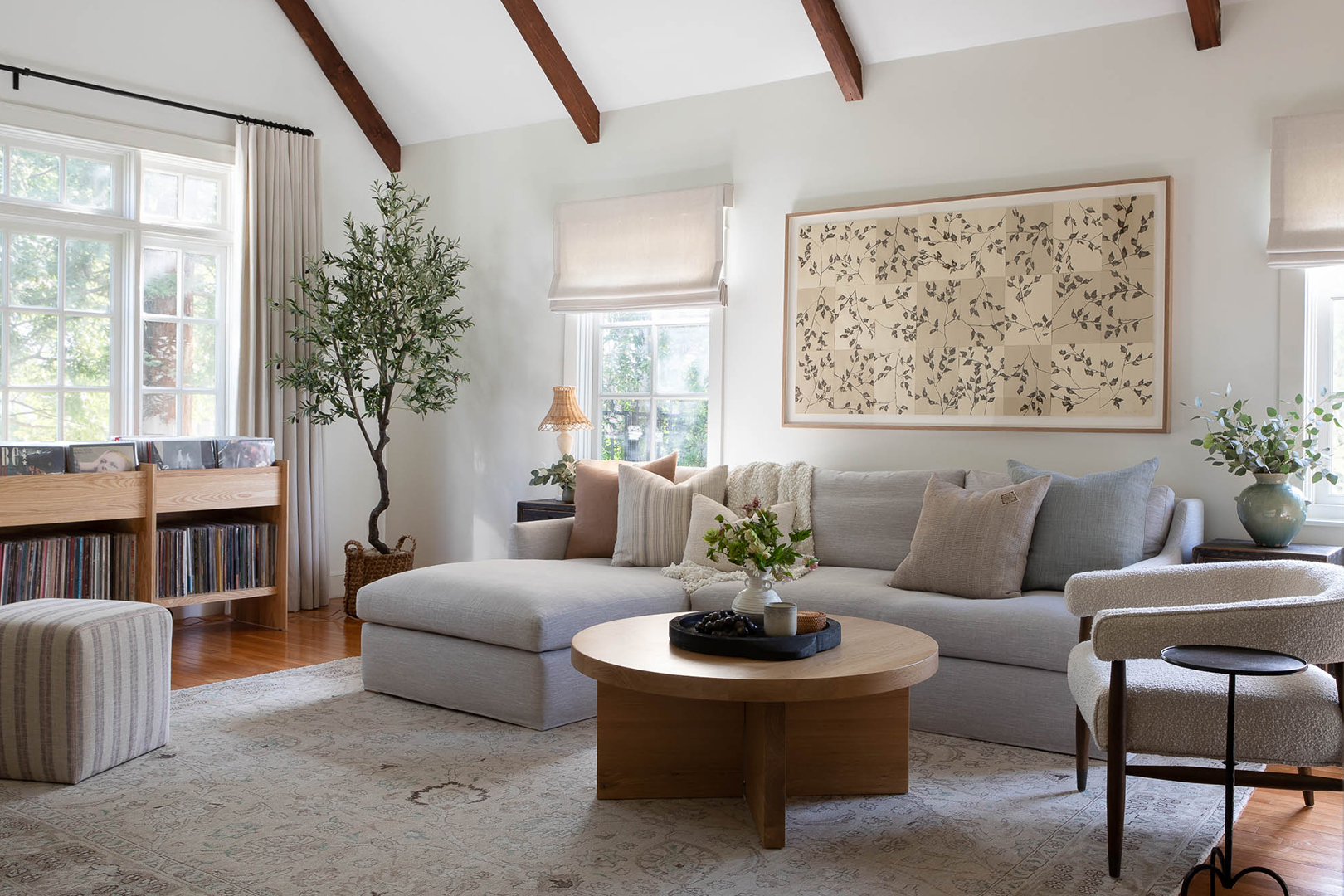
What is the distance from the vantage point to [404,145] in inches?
257

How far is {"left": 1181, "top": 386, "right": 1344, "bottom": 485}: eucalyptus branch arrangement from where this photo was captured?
12.1 feet

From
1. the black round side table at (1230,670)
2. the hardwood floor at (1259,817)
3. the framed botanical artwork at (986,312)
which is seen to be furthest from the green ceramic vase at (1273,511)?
the black round side table at (1230,670)

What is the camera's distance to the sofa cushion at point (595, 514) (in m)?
4.74

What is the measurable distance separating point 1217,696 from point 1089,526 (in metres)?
1.44

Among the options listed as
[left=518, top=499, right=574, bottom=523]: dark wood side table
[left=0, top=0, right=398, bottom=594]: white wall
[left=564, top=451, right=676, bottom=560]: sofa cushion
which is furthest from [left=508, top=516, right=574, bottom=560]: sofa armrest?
[left=0, top=0, right=398, bottom=594]: white wall

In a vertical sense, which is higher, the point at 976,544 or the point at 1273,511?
the point at 1273,511

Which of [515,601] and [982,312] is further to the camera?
[982,312]

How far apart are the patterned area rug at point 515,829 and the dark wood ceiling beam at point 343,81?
401 centimetres

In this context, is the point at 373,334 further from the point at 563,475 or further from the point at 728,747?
the point at 728,747

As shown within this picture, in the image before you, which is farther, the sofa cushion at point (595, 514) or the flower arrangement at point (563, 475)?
the flower arrangement at point (563, 475)

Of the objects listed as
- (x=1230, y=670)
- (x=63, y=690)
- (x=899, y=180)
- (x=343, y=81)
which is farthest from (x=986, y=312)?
(x=343, y=81)

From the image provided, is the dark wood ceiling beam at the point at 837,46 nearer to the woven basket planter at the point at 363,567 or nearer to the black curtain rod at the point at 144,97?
the black curtain rod at the point at 144,97

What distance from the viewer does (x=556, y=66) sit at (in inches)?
212

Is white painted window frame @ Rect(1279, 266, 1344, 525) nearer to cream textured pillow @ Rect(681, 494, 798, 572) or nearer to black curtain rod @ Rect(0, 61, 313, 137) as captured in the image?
cream textured pillow @ Rect(681, 494, 798, 572)
